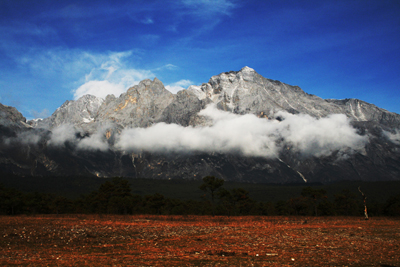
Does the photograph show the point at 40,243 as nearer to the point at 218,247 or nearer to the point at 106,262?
the point at 106,262

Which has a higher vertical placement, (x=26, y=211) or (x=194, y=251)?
(x=194, y=251)

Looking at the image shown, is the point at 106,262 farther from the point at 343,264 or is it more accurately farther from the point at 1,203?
the point at 1,203

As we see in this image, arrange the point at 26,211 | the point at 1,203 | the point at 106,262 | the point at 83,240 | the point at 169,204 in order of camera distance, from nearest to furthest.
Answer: the point at 106,262 → the point at 83,240 → the point at 1,203 → the point at 26,211 → the point at 169,204

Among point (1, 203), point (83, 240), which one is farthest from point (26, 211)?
point (83, 240)

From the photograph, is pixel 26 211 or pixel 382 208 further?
pixel 382 208

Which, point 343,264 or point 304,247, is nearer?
point 343,264

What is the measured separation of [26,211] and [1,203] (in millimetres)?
12450

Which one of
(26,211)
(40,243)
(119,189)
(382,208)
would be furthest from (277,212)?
(40,243)

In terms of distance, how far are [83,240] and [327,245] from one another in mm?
20908

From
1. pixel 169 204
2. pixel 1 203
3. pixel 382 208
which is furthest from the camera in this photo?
pixel 169 204

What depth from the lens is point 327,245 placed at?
1024 inches

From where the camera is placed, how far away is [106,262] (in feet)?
60.8

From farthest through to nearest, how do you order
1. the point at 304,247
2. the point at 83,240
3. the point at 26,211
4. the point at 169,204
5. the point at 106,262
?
the point at 169,204 → the point at 26,211 → the point at 83,240 → the point at 304,247 → the point at 106,262

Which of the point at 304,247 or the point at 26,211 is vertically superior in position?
the point at 304,247
